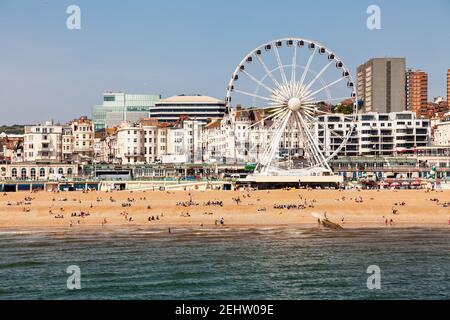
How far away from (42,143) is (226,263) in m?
95.3

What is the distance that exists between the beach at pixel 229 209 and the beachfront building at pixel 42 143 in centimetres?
5078

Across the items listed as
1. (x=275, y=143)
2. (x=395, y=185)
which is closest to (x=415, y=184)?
(x=395, y=185)

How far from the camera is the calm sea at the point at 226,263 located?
32719 millimetres

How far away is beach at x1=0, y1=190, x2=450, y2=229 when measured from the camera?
61188 millimetres

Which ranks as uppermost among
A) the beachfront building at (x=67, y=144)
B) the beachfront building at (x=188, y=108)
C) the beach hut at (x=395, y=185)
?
the beachfront building at (x=188, y=108)

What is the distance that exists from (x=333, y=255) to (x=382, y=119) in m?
100

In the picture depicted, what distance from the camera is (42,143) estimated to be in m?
130

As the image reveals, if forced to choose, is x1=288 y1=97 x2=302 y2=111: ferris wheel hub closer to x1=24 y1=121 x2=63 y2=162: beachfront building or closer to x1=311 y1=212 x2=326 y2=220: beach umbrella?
x1=311 y1=212 x2=326 y2=220: beach umbrella

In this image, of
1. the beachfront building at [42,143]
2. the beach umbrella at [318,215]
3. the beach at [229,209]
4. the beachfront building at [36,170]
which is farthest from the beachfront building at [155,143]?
the beach umbrella at [318,215]

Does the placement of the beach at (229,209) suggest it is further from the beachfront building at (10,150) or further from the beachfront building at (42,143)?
the beachfront building at (10,150)

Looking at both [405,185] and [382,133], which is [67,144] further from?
[405,185]

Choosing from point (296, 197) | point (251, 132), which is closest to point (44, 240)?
point (296, 197)

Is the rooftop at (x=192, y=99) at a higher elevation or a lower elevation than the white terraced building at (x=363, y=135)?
higher

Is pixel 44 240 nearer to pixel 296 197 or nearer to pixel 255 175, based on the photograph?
pixel 296 197
